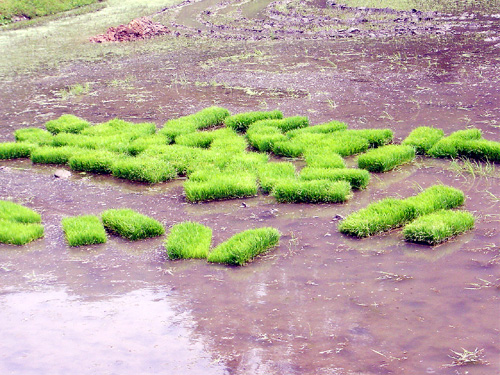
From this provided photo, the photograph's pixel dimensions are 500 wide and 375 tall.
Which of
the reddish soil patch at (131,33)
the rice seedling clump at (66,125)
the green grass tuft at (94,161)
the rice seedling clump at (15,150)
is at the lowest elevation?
the green grass tuft at (94,161)

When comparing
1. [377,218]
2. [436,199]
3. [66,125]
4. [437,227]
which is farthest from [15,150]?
[437,227]

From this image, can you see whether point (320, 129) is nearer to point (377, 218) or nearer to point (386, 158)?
point (386, 158)

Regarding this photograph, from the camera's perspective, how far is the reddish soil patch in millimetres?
19438

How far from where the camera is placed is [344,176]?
303 inches

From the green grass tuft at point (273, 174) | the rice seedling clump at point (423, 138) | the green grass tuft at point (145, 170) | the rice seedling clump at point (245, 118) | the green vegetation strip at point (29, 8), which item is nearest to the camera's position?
the green grass tuft at point (273, 174)

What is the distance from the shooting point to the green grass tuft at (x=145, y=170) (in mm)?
8406

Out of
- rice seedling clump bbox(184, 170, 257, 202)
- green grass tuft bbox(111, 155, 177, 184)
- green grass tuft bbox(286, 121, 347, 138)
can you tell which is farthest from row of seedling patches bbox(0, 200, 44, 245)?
green grass tuft bbox(286, 121, 347, 138)

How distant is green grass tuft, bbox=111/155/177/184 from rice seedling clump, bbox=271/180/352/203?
1.83 m

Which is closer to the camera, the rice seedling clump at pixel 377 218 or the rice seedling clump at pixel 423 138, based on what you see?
the rice seedling clump at pixel 377 218

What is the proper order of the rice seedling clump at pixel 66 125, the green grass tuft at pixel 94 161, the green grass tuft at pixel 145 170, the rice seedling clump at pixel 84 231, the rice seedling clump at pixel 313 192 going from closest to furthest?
1. the rice seedling clump at pixel 84 231
2. the rice seedling clump at pixel 313 192
3. the green grass tuft at pixel 145 170
4. the green grass tuft at pixel 94 161
5. the rice seedling clump at pixel 66 125

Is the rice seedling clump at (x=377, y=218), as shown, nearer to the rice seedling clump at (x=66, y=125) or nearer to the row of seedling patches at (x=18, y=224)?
the row of seedling patches at (x=18, y=224)

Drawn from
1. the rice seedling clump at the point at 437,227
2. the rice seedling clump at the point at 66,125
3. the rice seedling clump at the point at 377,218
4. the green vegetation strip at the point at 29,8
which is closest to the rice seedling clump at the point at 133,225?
the rice seedling clump at the point at 377,218

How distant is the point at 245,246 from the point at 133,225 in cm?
150

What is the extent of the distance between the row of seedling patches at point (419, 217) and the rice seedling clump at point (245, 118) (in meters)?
4.07
